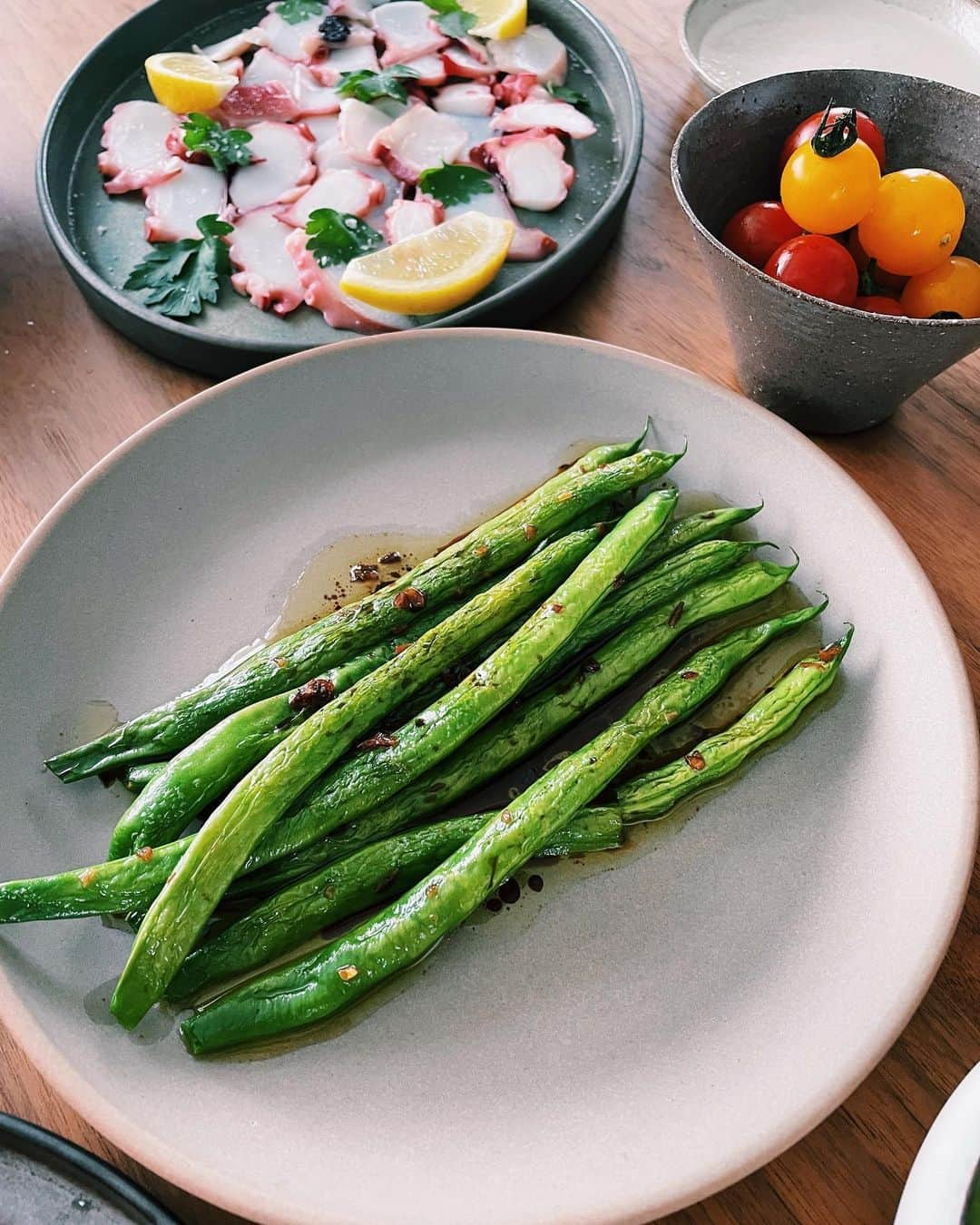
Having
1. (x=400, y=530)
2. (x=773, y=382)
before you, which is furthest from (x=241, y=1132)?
(x=773, y=382)

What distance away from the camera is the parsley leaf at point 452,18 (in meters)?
2.31

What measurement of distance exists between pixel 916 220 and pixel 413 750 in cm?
107

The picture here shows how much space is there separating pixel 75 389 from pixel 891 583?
1449 mm

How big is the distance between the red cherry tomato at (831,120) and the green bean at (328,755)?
26.1 inches

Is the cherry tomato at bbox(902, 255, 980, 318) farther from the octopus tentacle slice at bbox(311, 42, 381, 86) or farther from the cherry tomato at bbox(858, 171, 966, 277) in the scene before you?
the octopus tentacle slice at bbox(311, 42, 381, 86)

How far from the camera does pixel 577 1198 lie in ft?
3.28

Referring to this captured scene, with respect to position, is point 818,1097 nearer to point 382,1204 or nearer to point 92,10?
point 382,1204

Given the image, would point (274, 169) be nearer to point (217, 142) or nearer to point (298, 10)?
point (217, 142)

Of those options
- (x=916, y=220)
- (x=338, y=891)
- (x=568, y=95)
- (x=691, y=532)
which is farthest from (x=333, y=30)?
(x=338, y=891)

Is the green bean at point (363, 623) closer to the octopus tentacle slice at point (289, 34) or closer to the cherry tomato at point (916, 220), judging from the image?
the cherry tomato at point (916, 220)

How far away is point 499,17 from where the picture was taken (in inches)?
90.0

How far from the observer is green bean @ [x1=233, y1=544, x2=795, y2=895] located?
1.21m

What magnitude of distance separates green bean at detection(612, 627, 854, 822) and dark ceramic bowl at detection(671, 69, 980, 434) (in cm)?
43

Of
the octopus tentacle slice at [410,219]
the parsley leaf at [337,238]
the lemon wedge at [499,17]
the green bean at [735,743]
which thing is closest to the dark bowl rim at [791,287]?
the green bean at [735,743]
